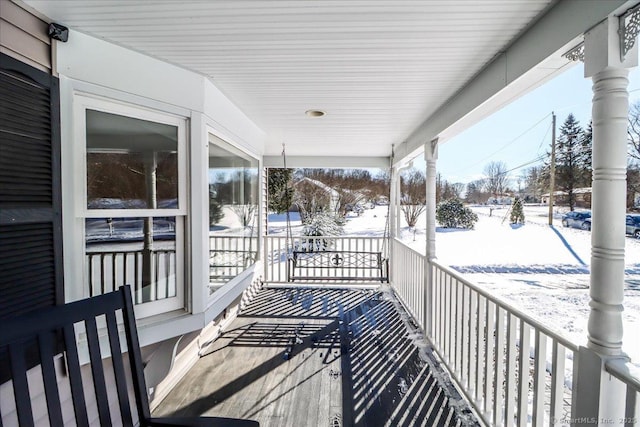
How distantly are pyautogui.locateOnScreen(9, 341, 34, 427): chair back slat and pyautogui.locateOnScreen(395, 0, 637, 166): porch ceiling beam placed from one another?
2.51 m

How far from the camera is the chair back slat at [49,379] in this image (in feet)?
3.63

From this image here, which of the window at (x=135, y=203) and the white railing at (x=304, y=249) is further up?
the window at (x=135, y=203)

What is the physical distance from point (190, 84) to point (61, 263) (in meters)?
1.43

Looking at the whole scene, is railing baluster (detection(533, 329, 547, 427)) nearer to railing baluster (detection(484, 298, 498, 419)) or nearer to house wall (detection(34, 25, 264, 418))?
railing baluster (detection(484, 298, 498, 419))

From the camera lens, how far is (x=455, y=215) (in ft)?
17.8

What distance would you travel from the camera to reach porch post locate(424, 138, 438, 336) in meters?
3.19

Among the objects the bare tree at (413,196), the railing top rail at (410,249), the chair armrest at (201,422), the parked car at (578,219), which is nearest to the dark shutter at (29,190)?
the chair armrest at (201,422)

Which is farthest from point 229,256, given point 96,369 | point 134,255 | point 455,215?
point 455,215

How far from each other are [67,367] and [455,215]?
549 centimetres

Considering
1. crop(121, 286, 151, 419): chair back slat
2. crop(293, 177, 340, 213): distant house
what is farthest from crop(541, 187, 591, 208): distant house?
crop(293, 177, 340, 213): distant house

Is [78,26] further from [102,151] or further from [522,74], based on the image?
[522,74]

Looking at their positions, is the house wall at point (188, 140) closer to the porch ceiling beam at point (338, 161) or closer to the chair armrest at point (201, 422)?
the chair armrest at point (201, 422)

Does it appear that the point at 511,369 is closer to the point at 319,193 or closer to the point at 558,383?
the point at 558,383

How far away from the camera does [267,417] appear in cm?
216
